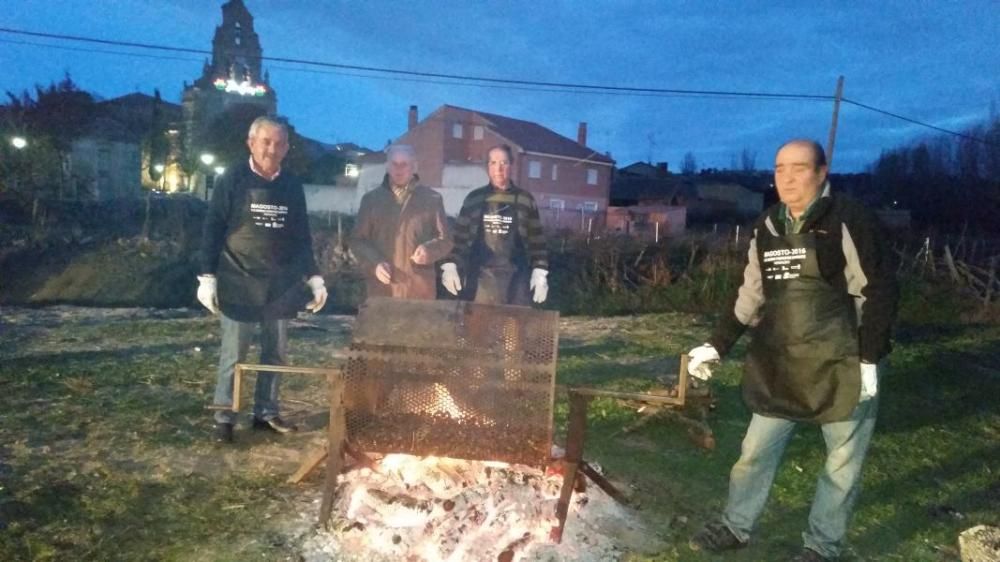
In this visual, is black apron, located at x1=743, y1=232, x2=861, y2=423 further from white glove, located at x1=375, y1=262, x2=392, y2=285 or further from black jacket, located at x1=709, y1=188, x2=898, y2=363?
white glove, located at x1=375, y1=262, x2=392, y2=285

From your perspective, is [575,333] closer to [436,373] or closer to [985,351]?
[985,351]

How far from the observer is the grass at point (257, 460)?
3465 millimetres

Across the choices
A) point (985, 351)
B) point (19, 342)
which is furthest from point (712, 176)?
point (19, 342)

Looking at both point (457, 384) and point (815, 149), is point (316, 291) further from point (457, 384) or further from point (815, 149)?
point (815, 149)

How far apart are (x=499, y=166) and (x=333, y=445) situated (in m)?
2.37

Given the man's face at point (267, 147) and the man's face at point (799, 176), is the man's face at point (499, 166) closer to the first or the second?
the man's face at point (267, 147)

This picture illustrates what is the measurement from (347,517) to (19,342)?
568 centimetres

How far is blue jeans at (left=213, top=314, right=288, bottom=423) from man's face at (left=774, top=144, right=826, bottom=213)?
10.0ft

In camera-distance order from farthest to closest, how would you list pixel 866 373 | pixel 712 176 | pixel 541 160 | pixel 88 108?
pixel 712 176, pixel 541 160, pixel 88 108, pixel 866 373

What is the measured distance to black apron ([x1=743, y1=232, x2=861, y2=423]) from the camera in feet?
10.2

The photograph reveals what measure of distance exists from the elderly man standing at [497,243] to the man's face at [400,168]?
462 millimetres

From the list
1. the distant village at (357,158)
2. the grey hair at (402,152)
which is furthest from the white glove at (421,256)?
the distant village at (357,158)

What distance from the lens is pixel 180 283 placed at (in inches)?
528

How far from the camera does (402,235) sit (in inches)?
200
